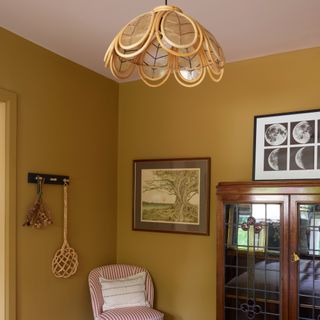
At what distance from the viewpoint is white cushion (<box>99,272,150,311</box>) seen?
2.87 meters

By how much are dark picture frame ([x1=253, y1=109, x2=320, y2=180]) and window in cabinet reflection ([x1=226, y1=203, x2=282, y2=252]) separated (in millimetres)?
405

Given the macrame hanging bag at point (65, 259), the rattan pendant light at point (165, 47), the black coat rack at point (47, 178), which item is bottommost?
the macrame hanging bag at point (65, 259)

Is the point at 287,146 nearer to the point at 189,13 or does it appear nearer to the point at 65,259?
the point at 189,13

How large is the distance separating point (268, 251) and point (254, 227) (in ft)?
0.57

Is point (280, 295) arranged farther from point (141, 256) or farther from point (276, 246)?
point (141, 256)

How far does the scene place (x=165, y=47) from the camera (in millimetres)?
1295

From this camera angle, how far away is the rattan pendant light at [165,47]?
1280 mm

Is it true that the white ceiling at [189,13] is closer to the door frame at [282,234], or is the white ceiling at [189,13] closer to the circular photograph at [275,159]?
the circular photograph at [275,159]

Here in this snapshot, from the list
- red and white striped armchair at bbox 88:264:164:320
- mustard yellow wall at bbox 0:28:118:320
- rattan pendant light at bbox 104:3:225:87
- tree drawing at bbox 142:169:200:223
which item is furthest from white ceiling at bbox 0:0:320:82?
red and white striped armchair at bbox 88:264:164:320

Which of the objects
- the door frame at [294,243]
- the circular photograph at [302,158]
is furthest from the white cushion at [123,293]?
the circular photograph at [302,158]

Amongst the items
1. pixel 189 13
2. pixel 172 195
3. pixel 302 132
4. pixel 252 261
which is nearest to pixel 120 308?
pixel 172 195

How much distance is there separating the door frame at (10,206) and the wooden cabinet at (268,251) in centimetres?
137

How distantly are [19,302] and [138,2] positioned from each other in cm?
207

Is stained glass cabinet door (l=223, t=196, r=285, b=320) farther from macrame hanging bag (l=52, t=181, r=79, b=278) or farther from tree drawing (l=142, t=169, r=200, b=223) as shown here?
macrame hanging bag (l=52, t=181, r=79, b=278)
